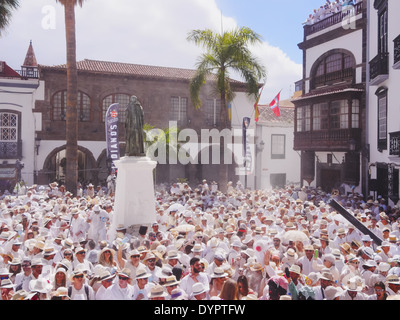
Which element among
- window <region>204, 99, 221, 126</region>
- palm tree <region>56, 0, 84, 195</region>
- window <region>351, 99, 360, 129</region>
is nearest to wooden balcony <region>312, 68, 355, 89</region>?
window <region>351, 99, 360, 129</region>

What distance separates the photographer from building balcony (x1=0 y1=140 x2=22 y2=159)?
24656 millimetres

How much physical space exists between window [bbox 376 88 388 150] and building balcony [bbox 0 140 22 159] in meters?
20.8

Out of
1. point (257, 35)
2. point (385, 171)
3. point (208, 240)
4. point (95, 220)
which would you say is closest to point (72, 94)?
point (95, 220)

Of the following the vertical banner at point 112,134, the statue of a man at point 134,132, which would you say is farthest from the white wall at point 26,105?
the statue of a man at point 134,132

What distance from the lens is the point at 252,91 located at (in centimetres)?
2077

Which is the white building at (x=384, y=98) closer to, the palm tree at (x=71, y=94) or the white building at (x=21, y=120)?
the palm tree at (x=71, y=94)

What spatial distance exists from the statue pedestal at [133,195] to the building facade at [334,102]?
14.7 m

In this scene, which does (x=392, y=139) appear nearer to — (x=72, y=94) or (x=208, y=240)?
(x=208, y=240)

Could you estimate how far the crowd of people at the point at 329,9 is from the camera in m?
22.5

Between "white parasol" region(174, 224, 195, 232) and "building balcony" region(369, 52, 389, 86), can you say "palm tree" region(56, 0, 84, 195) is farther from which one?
"building balcony" region(369, 52, 389, 86)

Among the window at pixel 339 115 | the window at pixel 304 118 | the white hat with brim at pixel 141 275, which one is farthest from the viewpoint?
the window at pixel 304 118

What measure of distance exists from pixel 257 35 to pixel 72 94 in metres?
9.57

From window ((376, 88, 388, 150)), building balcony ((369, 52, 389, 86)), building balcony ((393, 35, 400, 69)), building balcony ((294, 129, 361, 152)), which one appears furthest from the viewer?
building balcony ((294, 129, 361, 152))

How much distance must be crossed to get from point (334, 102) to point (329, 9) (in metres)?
5.77
